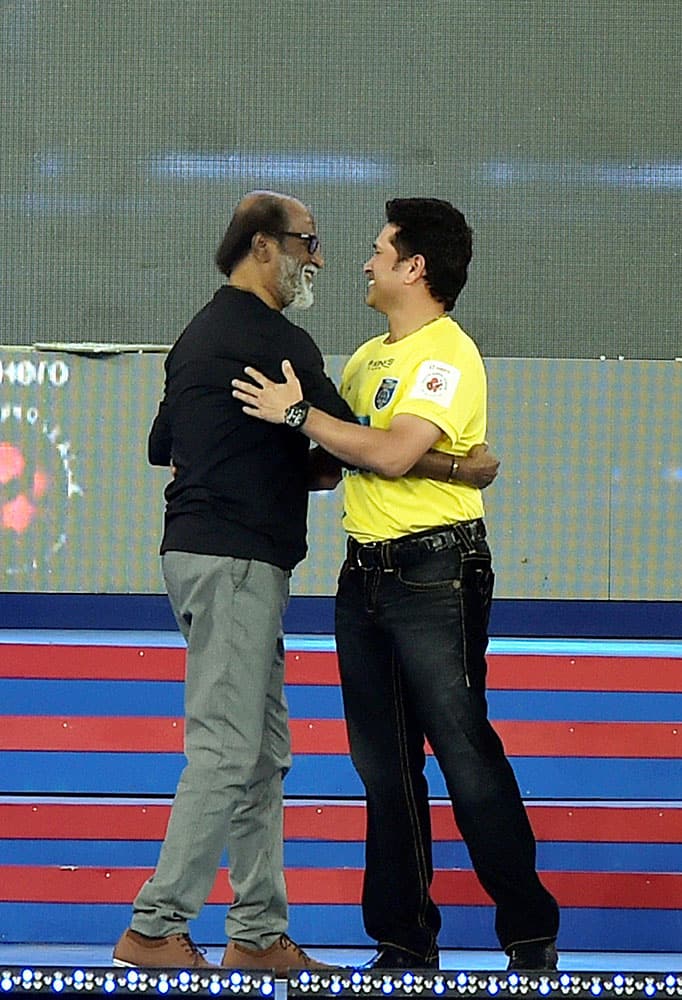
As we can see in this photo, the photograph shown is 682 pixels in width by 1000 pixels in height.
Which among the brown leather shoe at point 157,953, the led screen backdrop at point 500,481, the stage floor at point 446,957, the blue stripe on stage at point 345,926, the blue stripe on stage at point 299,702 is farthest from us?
the led screen backdrop at point 500,481

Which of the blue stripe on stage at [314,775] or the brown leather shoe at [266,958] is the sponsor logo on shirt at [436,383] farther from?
the blue stripe on stage at [314,775]

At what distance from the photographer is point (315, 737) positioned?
357 cm

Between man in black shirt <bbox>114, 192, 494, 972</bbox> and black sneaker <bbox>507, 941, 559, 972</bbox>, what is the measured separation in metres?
0.35

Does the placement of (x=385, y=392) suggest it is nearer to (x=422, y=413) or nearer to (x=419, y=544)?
(x=422, y=413)

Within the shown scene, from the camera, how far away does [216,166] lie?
4.05 meters

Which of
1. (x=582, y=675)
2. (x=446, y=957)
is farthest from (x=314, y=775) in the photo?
(x=582, y=675)

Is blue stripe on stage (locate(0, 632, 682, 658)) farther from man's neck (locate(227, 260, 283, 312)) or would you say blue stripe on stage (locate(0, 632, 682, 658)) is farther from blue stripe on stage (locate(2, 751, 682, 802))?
man's neck (locate(227, 260, 283, 312))

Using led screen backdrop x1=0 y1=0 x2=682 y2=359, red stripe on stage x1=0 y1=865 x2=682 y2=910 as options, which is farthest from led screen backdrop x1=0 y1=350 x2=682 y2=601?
red stripe on stage x1=0 y1=865 x2=682 y2=910

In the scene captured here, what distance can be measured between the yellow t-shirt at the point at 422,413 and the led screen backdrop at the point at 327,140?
1.48 m

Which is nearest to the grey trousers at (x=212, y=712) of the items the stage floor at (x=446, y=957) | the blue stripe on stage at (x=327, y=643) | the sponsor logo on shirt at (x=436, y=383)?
the sponsor logo on shirt at (x=436, y=383)

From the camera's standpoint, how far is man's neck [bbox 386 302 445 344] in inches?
103

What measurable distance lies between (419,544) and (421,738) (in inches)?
13.2

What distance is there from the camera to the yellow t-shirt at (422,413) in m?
2.52

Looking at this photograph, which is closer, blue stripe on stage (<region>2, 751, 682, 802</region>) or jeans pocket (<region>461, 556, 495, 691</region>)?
jeans pocket (<region>461, 556, 495, 691</region>)
